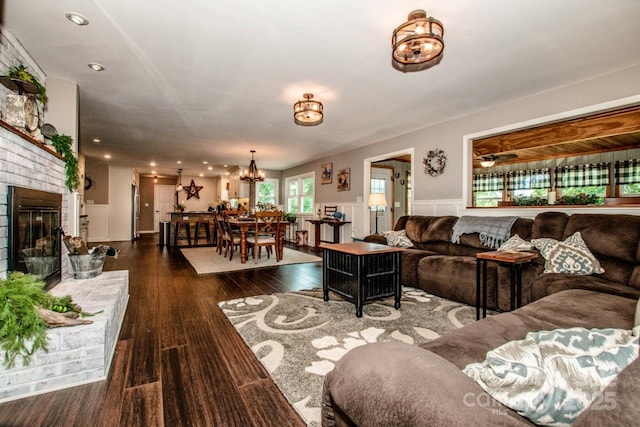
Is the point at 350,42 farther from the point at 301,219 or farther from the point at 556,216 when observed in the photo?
the point at 301,219

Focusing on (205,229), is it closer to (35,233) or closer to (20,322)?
(35,233)

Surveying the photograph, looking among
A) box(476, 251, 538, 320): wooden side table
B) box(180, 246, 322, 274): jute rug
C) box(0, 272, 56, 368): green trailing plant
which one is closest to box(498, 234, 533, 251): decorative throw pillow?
box(476, 251, 538, 320): wooden side table

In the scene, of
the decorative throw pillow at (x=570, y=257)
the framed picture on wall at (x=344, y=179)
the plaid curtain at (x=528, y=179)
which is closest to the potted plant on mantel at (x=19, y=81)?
the decorative throw pillow at (x=570, y=257)

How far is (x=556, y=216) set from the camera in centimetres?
316

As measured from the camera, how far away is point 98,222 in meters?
8.87

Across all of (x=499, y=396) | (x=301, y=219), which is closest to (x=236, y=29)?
(x=499, y=396)

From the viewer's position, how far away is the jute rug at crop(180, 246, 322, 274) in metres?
4.90

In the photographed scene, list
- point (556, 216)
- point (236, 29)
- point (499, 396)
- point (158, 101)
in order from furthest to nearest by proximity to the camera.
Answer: point (158, 101), point (556, 216), point (236, 29), point (499, 396)

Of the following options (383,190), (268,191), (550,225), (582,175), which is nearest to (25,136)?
(550,225)

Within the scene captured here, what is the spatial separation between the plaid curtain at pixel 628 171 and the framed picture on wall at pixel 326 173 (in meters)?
6.06

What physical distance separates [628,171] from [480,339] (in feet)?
23.9

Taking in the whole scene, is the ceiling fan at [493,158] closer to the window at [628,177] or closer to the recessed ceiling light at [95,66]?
the window at [628,177]

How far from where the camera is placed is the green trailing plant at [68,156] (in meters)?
3.02

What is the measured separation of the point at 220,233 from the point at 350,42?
498cm
